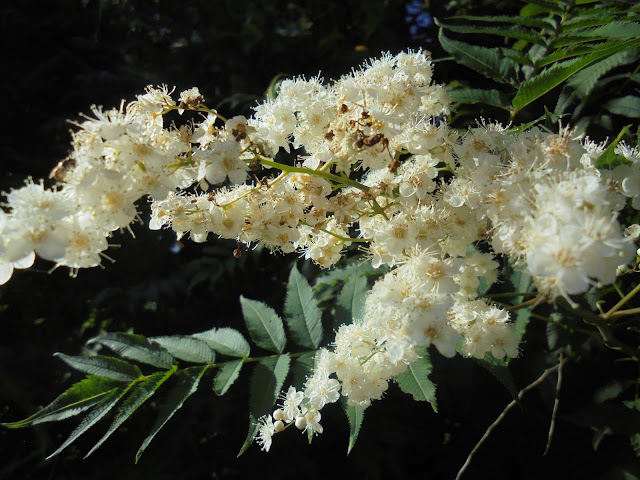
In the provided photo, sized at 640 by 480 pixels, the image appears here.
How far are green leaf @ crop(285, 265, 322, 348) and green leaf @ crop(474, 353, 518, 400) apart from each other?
513 millimetres

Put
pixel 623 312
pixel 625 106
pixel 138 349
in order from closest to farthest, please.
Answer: pixel 623 312, pixel 138 349, pixel 625 106

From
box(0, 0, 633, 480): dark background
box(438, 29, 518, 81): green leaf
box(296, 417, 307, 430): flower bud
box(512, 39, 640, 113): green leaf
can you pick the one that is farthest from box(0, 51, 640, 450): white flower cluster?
box(0, 0, 633, 480): dark background

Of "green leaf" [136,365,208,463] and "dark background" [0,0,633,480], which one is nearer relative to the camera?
"green leaf" [136,365,208,463]

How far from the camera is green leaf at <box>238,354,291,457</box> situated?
4.52 ft

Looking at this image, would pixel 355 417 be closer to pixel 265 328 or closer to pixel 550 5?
pixel 265 328

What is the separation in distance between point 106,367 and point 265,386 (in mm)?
453

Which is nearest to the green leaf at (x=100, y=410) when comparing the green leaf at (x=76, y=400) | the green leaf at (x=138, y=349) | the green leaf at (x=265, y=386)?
the green leaf at (x=76, y=400)

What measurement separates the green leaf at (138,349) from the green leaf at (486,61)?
128 cm

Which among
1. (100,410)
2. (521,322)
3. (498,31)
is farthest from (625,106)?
(100,410)

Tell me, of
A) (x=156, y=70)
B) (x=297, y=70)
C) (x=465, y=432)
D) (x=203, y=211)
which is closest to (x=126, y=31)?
(x=156, y=70)

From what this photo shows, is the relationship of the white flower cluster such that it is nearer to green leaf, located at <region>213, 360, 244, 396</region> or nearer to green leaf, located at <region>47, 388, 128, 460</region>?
green leaf, located at <region>213, 360, 244, 396</region>

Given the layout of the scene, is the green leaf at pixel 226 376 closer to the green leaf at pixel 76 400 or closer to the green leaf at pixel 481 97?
the green leaf at pixel 76 400

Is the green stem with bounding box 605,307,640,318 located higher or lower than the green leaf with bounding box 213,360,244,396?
lower

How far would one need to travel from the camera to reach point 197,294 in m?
2.93
